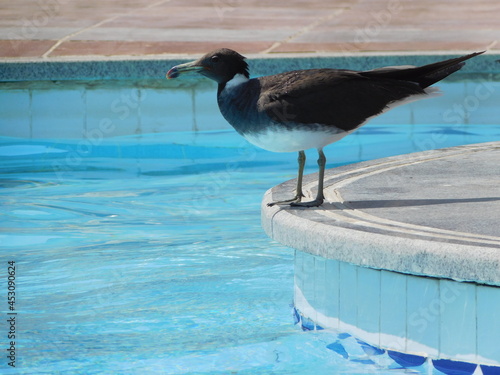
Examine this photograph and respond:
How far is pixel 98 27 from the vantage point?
530 inches

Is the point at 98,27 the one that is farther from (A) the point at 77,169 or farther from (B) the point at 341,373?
(B) the point at 341,373

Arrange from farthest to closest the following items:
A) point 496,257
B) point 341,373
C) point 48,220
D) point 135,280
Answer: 1. point 48,220
2. point 135,280
3. point 341,373
4. point 496,257

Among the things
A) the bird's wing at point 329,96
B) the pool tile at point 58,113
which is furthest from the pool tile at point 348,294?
the pool tile at point 58,113

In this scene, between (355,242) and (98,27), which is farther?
(98,27)

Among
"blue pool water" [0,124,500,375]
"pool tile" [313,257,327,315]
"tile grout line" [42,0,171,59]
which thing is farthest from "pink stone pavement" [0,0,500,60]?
"pool tile" [313,257,327,315]

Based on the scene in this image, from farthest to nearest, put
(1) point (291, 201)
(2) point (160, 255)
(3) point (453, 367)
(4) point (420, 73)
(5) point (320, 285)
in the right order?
(2) point (160, 255) → (1) point (291, 201) → (4) point (420, 73) → (5) point (320, 285) → (3) point (453, 367)

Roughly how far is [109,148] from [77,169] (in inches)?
29.4

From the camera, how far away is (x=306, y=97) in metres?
4.54

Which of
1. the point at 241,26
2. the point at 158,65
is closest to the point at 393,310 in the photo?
the point at 158,65

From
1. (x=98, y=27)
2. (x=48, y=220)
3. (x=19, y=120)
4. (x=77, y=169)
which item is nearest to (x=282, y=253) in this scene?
(x=48, y=220)

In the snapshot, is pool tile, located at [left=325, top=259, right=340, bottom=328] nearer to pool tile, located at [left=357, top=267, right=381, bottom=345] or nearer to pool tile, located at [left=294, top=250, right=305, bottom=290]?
pool tile, located at [left=357, top=267, right=381, bottom=345]

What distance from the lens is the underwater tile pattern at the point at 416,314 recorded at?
3738 mm

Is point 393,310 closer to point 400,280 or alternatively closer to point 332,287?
point 400,280

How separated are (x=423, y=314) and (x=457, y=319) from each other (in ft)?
0.49
